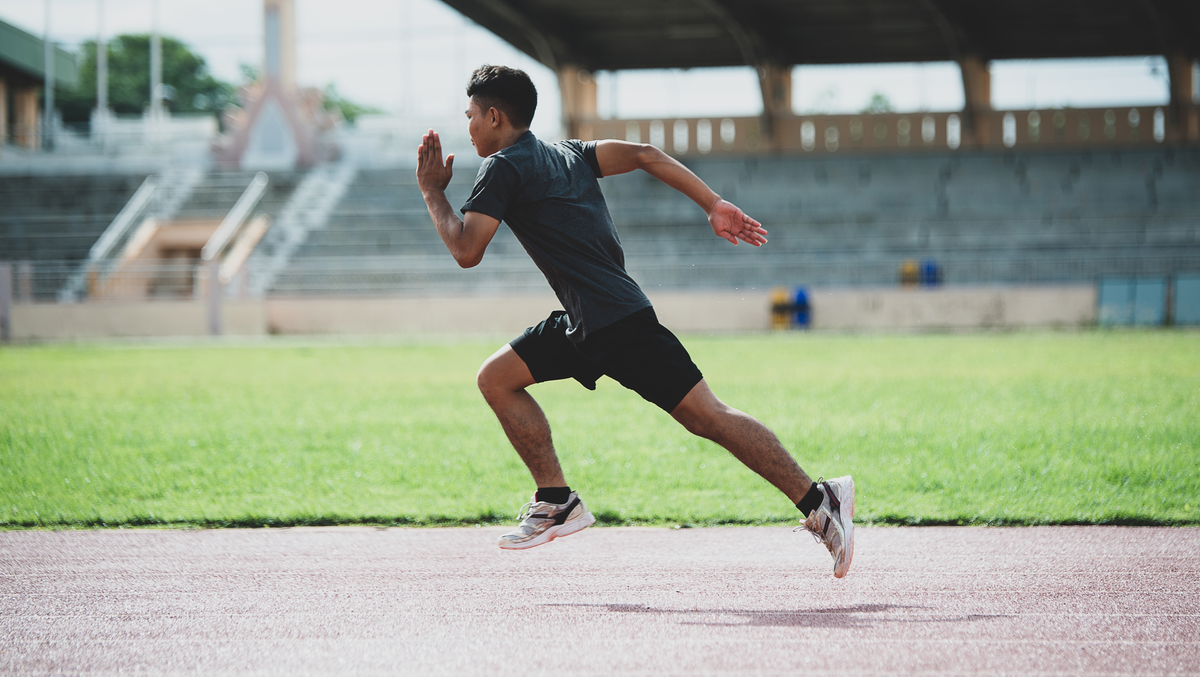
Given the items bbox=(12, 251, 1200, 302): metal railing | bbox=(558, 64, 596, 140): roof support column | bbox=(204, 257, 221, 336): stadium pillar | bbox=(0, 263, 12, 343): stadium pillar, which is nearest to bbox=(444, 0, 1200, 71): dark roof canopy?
bbox=(558, 64, 596, 140): roof support column

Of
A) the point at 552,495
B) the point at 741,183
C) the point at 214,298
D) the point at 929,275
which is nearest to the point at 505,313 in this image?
the point at 214,298

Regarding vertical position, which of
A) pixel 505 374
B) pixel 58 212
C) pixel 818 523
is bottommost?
pixel 818 523

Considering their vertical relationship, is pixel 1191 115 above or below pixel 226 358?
above

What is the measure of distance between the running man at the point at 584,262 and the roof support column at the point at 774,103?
3310cm

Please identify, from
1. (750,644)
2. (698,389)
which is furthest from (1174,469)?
(750,644)

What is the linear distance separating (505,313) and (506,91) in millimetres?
22658

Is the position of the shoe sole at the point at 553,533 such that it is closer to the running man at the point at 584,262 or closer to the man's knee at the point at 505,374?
the running man at the point at 584,262

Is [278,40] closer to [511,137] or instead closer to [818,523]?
[511,137]

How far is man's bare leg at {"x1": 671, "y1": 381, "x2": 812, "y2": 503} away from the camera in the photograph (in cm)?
411

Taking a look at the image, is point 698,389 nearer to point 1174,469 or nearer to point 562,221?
point 562,221

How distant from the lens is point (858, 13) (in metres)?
34.0

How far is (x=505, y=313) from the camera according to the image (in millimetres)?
26812

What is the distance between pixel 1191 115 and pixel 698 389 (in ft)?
118

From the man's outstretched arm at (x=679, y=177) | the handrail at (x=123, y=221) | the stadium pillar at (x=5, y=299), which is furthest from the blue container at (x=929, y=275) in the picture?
the man's outstretched arm at (x=679, y=177)
